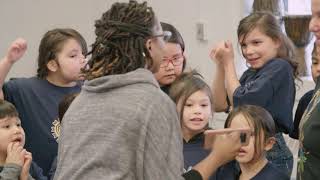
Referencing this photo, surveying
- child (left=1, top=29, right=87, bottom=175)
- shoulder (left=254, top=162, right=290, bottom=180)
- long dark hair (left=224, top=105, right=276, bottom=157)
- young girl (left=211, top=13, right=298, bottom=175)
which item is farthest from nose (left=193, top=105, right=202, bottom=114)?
child (left=1, top=29, right=87, bottom=175)

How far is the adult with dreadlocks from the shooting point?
52.6 inches

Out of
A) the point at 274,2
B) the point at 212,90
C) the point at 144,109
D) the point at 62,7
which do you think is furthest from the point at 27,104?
the point at 62,7

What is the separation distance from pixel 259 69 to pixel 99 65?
0.86m

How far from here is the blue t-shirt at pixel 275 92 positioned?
204 cm

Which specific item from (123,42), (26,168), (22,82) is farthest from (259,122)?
(22,82)

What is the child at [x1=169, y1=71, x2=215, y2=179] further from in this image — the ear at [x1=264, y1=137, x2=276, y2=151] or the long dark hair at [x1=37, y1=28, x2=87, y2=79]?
the long dark hair at [x1=37, y1=28, x2=87, y2=79]

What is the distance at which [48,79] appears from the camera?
8.13 ft

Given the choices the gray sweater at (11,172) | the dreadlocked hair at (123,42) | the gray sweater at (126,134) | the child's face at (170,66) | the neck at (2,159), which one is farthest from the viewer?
the child's face at (170,66)

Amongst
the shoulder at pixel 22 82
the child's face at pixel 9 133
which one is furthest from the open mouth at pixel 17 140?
the shoulder at pixel 22 82

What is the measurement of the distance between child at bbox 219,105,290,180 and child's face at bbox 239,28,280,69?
256 millimetres

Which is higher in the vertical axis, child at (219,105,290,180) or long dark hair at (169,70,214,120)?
long dark hair at (169,70,214,120)

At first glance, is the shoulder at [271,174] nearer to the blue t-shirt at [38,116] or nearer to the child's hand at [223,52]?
the child's hand at [223,52]

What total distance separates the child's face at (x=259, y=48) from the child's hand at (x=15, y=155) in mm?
905

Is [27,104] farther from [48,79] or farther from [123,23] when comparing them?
[123,23]
